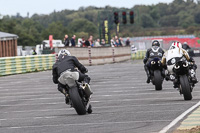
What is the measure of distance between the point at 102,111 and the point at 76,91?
116 centimetres

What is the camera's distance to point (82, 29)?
18750 centimetres

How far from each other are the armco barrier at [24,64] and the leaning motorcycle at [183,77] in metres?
19.7

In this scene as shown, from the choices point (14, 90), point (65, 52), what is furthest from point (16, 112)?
point (14, 90)

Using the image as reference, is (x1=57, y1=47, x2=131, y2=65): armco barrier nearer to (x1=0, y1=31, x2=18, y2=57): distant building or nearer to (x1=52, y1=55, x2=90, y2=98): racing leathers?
(x1=0, y1=31, x2=18, y2=57): distant building

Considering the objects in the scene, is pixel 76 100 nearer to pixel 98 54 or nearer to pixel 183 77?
pixel 183 77

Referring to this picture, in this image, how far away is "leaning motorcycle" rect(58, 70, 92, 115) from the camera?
42.4ft

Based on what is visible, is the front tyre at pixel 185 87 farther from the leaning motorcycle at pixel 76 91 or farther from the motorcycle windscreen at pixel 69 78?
the motorcycle windscreen at pixel 69 78

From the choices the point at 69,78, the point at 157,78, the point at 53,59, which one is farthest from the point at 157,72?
the point at 53,59

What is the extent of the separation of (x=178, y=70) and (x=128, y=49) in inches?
1556

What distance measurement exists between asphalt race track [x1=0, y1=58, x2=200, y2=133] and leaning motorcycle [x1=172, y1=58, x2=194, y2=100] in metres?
0.24

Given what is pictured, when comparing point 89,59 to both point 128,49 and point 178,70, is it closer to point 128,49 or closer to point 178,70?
point 128,49

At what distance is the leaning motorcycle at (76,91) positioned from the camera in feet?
42.4

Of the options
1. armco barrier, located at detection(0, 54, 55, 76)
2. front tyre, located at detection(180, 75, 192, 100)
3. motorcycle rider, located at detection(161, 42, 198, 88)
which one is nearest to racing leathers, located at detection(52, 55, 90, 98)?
front tyre, located at detection(180, 75, 192, 100)

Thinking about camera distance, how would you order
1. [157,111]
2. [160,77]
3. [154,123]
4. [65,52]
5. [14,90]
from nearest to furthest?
[154,123], [157,111], [65,52], [160,77], [14,90]
